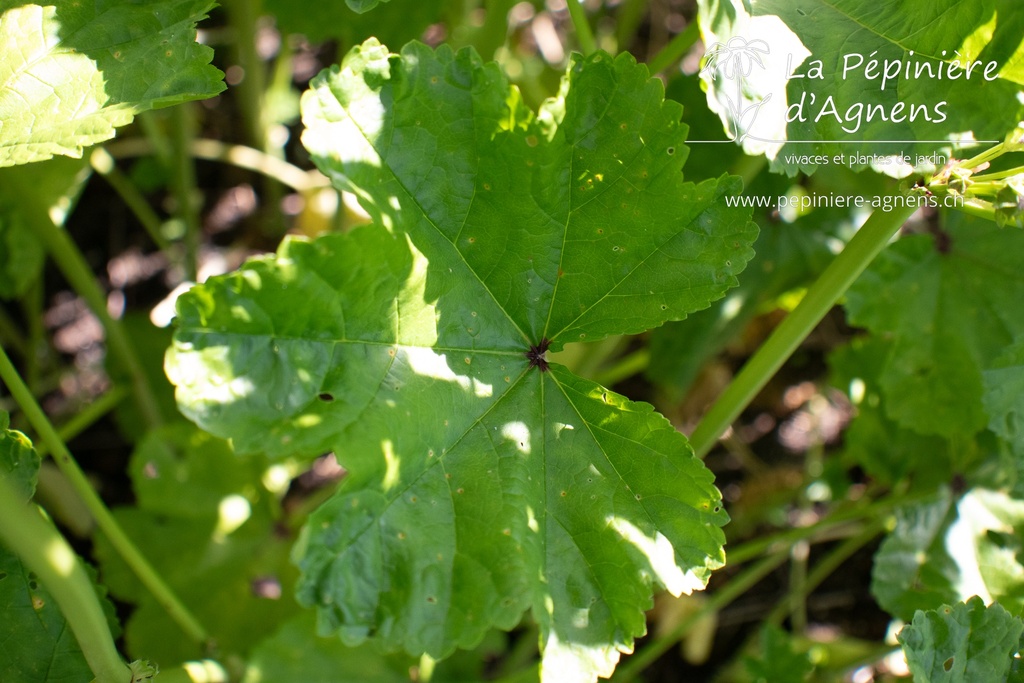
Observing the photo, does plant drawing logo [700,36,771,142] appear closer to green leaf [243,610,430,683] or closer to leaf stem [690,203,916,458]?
leaf stem [690,203,916,458]

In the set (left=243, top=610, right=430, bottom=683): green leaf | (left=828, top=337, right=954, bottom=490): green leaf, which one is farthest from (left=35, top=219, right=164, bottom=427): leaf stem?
(left=828, top=337, right=954, bottom=490): green leaf

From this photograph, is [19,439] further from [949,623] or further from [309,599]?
[949,623]

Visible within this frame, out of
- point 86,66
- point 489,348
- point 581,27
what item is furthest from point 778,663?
point 86,66

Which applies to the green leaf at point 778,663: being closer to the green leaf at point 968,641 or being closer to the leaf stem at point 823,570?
the leaf stem at point 823,570

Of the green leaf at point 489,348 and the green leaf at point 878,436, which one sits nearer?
the green leaf at point 489,348

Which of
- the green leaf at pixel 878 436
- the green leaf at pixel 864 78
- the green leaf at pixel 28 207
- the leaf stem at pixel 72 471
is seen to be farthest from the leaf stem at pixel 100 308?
the green leaf at pixel 878 436

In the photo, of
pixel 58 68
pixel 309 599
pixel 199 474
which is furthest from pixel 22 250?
pixel 309 599
